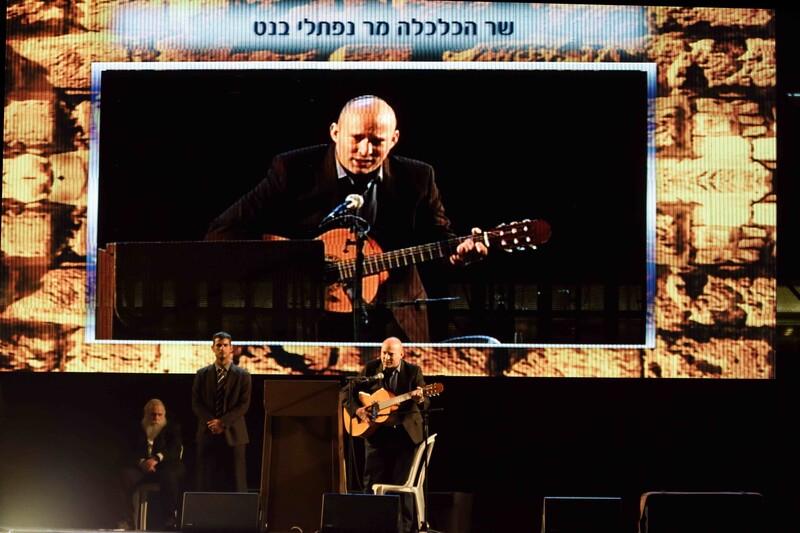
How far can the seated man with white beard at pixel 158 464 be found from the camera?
24.5 ft

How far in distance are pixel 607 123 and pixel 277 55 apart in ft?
7.69

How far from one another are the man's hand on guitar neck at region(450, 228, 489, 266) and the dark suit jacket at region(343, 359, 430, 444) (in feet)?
2.90

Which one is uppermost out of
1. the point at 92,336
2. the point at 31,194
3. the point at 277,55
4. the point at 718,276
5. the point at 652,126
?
the point at 277,55

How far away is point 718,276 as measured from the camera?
7.64 m

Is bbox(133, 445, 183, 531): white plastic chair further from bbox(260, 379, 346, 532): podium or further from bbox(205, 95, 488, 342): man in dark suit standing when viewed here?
bbox(205, 95, 488, 342): man in dark suit standing

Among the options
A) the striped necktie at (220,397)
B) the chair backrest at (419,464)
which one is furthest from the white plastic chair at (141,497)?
the chair backrest at (419,464)

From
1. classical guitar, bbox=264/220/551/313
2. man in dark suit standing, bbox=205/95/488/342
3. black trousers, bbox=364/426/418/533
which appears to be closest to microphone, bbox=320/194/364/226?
man in dark suit standing, bbox=205/95/488/342

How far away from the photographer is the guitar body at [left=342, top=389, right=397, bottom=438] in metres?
7.09

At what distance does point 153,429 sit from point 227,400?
0.63 m

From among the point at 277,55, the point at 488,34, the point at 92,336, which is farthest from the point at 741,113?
the point at 92,336

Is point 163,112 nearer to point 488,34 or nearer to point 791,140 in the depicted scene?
point 488,34

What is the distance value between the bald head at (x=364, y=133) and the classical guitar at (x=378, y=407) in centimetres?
166

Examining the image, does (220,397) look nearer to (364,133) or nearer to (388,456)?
(388,456)

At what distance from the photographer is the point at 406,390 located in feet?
23.5
